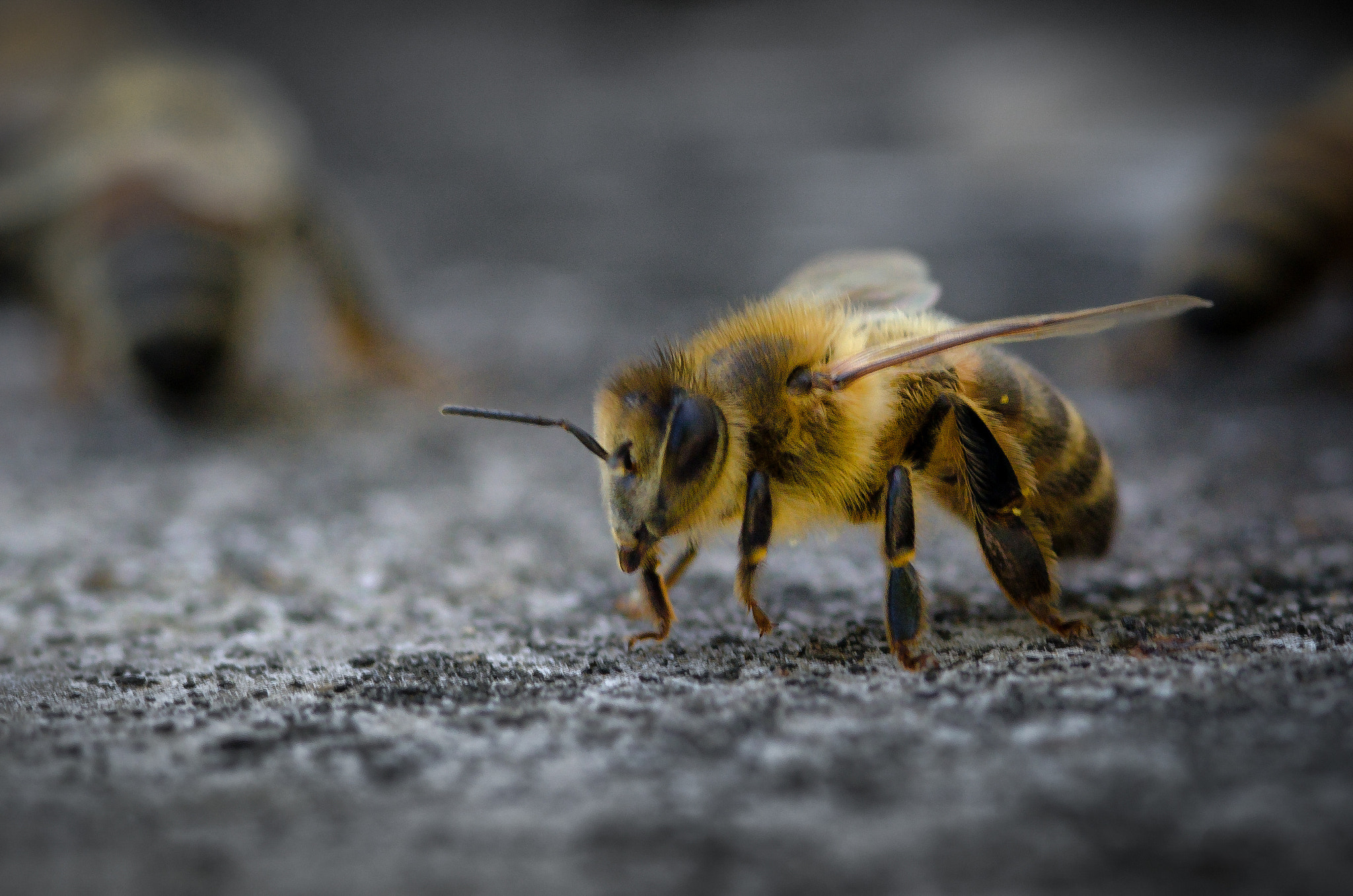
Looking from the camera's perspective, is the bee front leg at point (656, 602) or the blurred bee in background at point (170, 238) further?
the blurred bee in background at point (170, 238)

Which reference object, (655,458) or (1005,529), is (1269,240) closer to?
(1005,529)

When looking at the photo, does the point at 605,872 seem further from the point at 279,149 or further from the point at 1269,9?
the point at 1269,9

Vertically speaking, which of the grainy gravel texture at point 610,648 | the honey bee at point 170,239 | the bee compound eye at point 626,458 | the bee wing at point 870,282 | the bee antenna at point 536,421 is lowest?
the grainy gravel texture at point 610,648

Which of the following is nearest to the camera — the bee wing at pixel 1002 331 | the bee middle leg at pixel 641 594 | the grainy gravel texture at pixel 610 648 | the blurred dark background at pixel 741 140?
the grainy gravel texture at pixel 610 648

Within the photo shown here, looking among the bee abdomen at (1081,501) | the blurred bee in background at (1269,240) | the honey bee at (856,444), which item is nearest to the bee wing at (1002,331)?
the honey bee at (856,444)

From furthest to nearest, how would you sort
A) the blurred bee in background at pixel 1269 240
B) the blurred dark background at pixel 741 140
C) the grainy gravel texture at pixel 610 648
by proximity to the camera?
the blurred dark background at pixel 741 140, the blurred bee in background at pixel 1269 240, the grainy gravel texture at pixel 610 648

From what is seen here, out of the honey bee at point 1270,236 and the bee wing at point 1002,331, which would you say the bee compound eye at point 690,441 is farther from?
the honey bee at point 1270,236

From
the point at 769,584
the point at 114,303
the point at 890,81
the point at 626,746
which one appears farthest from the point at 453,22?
the point at 626,746
